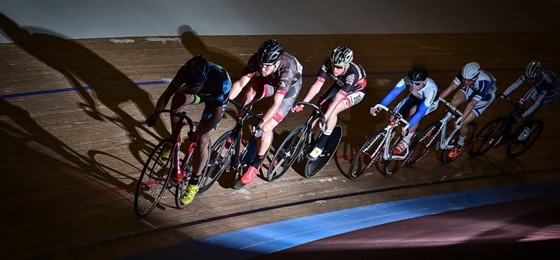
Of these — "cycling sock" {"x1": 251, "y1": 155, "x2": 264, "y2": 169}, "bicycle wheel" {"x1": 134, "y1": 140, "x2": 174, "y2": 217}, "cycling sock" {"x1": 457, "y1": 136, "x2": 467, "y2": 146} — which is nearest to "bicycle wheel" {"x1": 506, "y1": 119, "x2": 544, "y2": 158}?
"cycling sock" {"x1": 457, "y1": 136, "x2": 467, "y2": 146}

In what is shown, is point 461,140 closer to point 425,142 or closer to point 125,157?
point 425,142

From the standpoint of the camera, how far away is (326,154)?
221 inches

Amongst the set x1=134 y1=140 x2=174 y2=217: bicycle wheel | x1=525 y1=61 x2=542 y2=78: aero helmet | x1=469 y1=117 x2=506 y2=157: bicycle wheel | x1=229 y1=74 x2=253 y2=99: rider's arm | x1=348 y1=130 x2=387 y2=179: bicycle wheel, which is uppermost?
x1=525 y1=61 x2=542 y2=78: aero helmet

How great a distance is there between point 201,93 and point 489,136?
4.05 m

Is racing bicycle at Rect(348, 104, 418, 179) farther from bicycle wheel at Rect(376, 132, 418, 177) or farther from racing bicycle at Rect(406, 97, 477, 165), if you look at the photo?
racing bicycle at Rect(406, 97, 477, 165)

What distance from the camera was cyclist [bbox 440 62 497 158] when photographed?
233 inches

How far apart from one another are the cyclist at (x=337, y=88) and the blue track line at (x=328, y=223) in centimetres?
72

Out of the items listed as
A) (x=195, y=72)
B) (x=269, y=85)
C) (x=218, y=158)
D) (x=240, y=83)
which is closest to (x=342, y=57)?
(x=269, y=85)

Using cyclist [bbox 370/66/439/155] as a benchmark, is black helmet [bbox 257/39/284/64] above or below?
below

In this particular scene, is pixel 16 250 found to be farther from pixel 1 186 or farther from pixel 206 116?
pixel 206 116

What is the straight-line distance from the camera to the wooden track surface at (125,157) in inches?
165

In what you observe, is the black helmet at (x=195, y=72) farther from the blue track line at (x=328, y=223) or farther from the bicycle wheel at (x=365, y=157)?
the bicycle wheel at (x=365, y=157)

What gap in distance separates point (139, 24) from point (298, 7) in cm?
286

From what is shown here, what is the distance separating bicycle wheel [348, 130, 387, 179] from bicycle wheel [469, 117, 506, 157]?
143 cm
